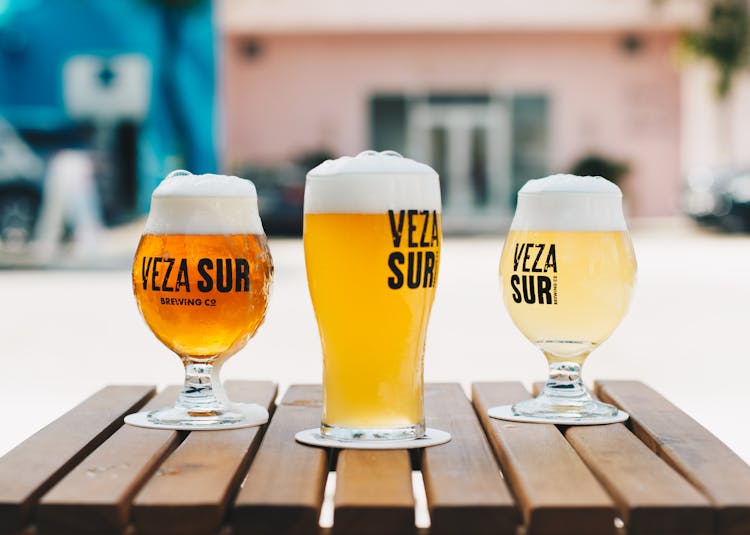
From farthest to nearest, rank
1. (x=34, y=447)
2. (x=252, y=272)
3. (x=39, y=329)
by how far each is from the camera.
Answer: (x=39, y=329) < (x=252, y=272) < (x=34, y=447)

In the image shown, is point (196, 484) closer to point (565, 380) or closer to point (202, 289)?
point (202, 289)

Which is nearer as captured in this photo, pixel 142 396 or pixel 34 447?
pixel 34 447

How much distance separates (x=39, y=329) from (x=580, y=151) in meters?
19.0

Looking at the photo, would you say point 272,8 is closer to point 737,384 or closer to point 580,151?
point 580,151

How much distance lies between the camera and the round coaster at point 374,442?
6.31 feet

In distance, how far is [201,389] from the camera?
2.27 m

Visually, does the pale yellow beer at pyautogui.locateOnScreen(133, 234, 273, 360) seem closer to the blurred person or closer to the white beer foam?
the white beer foam

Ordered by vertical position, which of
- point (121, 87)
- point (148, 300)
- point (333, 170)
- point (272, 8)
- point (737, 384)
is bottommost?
point (737, 384)

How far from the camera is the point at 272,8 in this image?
2436 cm

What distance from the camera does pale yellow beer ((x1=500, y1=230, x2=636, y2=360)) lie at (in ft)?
7.38

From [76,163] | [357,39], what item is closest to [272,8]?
[357,39]

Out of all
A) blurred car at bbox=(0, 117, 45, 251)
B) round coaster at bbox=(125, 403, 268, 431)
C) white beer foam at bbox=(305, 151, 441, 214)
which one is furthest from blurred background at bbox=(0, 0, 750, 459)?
white beer foam at bbox=(305, 151, 441, 214)

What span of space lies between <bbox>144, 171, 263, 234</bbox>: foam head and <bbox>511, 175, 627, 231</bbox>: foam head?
1.61 feet

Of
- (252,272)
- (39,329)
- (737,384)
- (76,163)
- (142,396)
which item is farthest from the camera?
(76,163)
